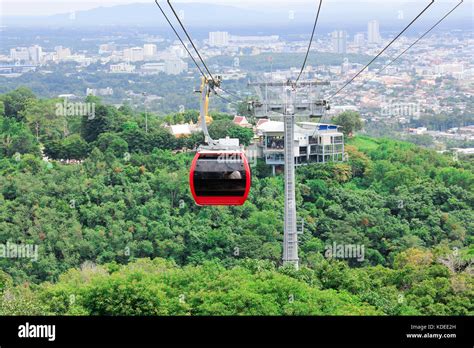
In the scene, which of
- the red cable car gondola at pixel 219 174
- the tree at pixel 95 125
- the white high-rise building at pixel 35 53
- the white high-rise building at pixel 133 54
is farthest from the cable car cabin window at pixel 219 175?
the white high-rise building at pixel 133 54

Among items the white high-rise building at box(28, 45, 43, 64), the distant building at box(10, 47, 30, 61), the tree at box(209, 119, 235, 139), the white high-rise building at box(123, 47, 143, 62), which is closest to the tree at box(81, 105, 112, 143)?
the tree at box(209, 119, 235, 139)

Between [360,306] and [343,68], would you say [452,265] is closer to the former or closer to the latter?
[360,306]

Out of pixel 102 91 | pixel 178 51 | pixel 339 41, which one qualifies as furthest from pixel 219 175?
pixel 178 51

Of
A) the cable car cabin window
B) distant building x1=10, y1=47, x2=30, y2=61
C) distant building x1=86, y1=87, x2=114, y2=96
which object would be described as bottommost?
distant building x1=86, y1=87, x2=114, y2=96

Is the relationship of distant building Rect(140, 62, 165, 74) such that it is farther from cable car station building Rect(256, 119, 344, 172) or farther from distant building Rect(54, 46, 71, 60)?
cable car station building Rect(256, 119, 344, 172)
